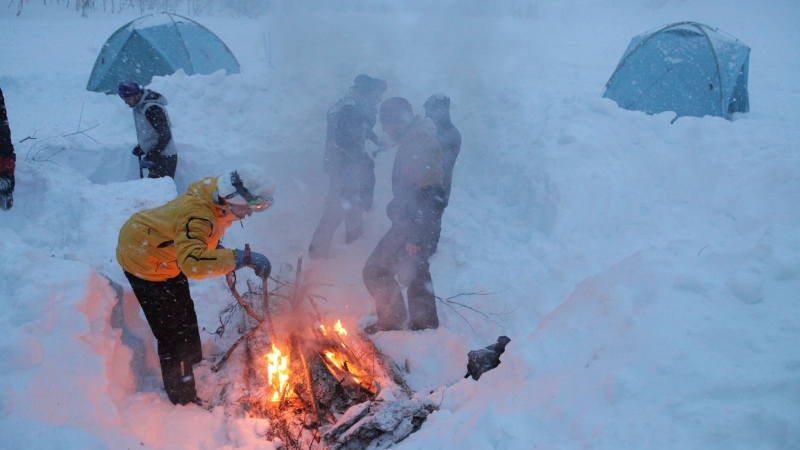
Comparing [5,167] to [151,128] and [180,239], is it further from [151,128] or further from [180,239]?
[180,239]

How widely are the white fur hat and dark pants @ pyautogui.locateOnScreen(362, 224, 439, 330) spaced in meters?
1.82

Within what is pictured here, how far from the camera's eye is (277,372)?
3539mm

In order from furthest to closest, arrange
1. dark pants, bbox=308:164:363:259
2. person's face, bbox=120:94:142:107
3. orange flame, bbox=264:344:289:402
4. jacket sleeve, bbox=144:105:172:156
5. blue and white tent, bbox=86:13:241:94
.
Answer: blue and white tent, bbox=86:13:241:94, dark pants, bbox=308:164:363:259, jacket sleeve, bbox=144:105:172:156, person's face, bbox=120:94:142:107, orange flame, bbox=264:344:289:402

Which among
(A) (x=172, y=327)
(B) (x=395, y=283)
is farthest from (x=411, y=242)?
(A) (x=172, y=327)

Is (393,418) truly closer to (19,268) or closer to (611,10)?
(19,268)

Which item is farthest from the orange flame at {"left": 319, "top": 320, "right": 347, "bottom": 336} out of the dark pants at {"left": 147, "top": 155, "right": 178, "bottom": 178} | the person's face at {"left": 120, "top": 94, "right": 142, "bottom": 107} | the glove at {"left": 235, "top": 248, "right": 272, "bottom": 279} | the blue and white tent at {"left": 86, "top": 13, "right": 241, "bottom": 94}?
the blue and white tent at {"left": 86, "top": 13, "right": 241, "bottom": 94}

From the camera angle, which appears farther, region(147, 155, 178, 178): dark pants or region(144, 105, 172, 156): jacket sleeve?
region(147, 155, 178, 178): dark pants

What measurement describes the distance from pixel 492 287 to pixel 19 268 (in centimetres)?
453

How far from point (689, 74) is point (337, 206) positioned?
699 cm

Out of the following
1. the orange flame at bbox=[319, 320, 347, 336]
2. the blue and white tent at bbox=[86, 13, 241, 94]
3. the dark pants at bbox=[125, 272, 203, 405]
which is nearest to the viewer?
the dark pants at bbox=[125, 272, 203, 405]

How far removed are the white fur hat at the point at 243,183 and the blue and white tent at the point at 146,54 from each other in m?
7.36

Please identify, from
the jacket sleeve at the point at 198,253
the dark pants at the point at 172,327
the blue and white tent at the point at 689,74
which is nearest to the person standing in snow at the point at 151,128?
the dark pants at the point at 172,327

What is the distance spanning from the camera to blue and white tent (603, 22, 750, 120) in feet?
25.1

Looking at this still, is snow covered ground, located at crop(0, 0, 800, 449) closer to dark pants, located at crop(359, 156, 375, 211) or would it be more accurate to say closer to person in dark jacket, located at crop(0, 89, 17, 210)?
person in dark jacket, located at crop(0, 89, 17, 210)
